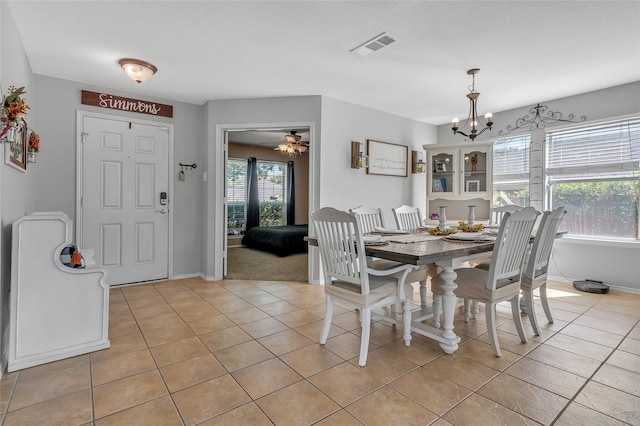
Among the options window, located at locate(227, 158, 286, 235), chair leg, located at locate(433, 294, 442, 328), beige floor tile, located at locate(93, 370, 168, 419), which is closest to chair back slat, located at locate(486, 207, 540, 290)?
chair leg, located at locate(433, 294, 442, 328)

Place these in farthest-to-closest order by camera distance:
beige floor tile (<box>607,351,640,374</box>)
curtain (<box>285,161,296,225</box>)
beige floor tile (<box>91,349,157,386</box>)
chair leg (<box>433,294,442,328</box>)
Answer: curtain (<box>285,161,296,225</box>) < chair leg (<box>433,294,442,328</box>) < beige floor tile (<box>607,351,640,374</box>) < beige floor tile (<box>91,349,157,386</box>)

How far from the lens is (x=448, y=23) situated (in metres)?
2.41

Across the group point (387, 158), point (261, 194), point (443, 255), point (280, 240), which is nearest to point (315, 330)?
point (443, 255)

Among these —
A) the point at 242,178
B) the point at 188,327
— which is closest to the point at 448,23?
the point at 188,327

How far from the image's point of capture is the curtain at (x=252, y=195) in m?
7.66

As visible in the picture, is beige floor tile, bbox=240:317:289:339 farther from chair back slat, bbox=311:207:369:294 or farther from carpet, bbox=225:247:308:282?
carpet, bbox=225:247:308:282

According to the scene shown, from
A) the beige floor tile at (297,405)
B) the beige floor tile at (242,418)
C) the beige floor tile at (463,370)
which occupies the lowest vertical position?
the beige floor tile at (242,418)

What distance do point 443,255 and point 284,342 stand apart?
4.26 feet

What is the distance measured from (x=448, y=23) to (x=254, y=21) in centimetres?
144

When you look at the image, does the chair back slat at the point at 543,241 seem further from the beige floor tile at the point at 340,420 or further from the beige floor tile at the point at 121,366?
the beige floor tile at the point at 121,366

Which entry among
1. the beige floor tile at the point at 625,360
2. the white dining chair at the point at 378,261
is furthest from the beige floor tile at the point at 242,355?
the beige floor tile at the point at 625,360

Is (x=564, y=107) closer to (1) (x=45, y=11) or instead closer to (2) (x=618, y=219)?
(2) (x=618, y=219)

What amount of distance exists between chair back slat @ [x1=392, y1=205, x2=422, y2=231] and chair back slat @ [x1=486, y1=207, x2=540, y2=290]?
51.7 inches

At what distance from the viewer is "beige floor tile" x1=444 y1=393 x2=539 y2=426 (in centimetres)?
152
